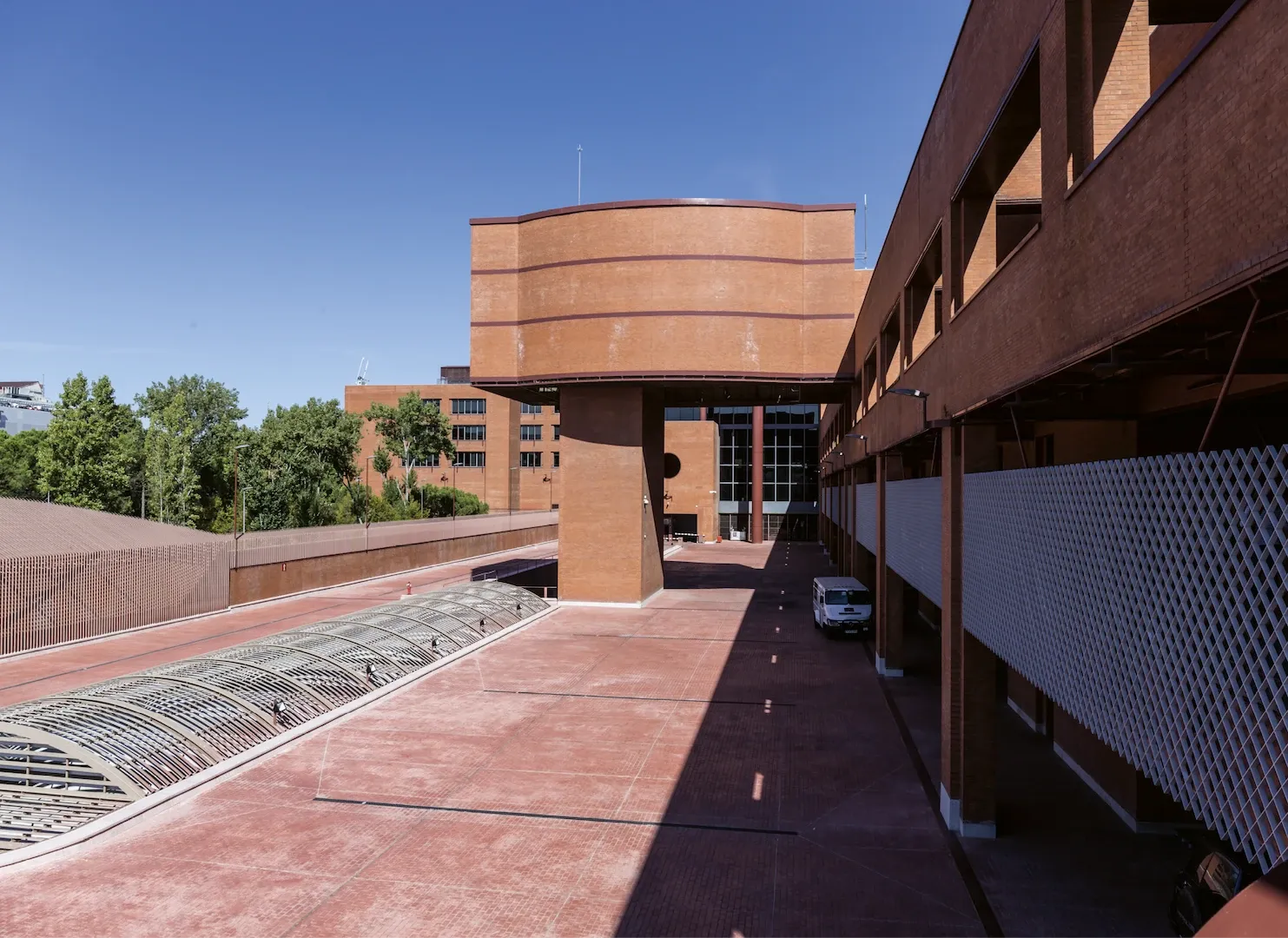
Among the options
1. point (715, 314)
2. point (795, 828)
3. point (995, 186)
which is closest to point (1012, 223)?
point (995, 186)

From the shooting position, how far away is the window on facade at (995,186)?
33.6 feet

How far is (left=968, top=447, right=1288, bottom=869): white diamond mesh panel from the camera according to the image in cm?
441

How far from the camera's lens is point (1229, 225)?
471cm

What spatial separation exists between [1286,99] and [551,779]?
13.9 meters

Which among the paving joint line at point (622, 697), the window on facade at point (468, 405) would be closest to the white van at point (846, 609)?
the paving joint line at point (622, 697)

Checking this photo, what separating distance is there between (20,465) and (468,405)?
1787 inches

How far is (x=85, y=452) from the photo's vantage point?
6178 cm

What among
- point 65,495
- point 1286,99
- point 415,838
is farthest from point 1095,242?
point 65,495

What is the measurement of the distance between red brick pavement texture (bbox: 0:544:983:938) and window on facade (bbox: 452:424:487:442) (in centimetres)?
8242

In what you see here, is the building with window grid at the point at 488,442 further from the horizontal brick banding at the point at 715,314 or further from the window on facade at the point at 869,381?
the window on facade at the point at 869,381

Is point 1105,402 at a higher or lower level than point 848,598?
higher

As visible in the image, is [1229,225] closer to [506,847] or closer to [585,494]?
[506,847]

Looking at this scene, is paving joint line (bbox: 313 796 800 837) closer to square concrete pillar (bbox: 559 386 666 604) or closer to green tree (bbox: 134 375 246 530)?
square concrete pillar (bbox: 559 386 666 604)

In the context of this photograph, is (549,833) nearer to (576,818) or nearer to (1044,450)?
(576,818)
